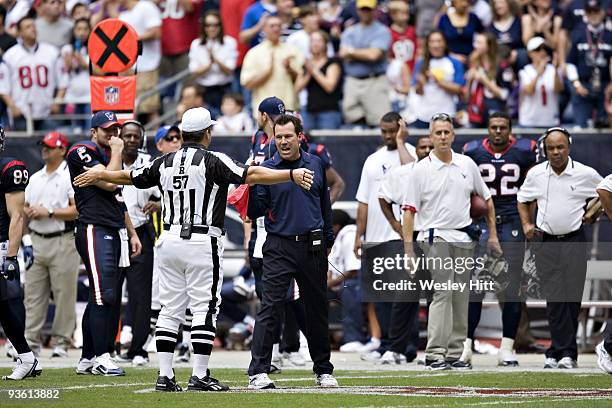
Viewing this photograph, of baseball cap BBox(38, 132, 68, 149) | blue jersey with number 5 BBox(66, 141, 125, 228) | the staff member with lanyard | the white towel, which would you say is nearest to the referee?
the staff member with lanyard

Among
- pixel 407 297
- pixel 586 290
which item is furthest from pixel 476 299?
pixel 586 290

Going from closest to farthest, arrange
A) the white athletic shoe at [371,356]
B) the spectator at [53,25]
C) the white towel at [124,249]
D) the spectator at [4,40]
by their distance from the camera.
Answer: the white towel at [124,249]
the white athletic shoe at [371,356]
the spectator at [4,40]
the spectator at [53,25]

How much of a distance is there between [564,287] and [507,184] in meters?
1.41

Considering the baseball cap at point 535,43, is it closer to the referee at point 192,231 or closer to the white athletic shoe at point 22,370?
the referee at point 192,231

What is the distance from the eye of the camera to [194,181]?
35.2ft

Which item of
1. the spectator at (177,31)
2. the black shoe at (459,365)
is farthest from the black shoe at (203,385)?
the spectator at (177,31)

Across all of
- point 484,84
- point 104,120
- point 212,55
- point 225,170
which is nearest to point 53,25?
point 212,55

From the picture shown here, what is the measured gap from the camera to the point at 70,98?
2041 cm

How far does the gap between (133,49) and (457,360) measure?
15.5 feet

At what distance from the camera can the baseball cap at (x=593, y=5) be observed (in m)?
18.5

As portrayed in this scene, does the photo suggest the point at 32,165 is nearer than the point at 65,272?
No

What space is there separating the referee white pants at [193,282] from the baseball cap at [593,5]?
30.9 feet

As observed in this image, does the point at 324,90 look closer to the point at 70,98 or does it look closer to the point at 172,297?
the point at 70,98

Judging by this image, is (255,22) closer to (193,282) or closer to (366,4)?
(366,4)
